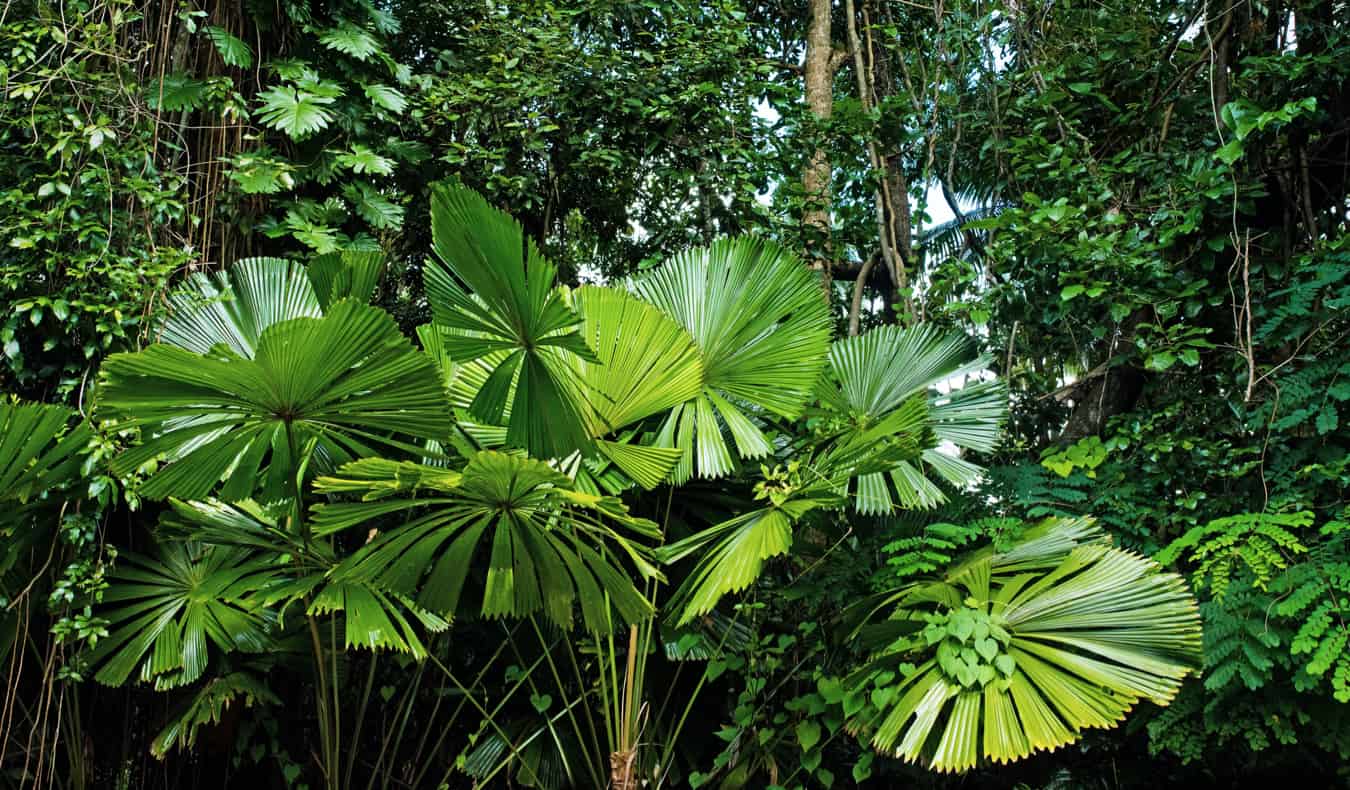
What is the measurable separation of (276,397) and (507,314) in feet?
1.94

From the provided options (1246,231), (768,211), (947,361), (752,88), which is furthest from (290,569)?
(1246,231)

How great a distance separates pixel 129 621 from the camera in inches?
133

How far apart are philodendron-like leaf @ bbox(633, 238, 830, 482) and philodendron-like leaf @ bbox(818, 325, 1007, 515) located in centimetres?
25

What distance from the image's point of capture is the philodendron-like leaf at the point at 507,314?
2.39 metres

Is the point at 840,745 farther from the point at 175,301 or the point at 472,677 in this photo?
the point at 175,301

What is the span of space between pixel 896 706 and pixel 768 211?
2.49 meters

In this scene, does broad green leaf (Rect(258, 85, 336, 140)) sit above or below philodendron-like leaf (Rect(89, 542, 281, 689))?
above

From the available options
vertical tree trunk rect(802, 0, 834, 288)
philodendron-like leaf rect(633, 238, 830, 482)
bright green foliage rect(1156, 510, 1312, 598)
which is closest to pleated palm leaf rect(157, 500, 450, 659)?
philodendron-like leaf rect(633, 238, 830, 482)

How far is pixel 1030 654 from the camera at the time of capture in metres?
2.49

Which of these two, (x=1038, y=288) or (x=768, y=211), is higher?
Result: (x=768, y=211)

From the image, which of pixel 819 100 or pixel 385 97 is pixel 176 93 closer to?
Answer: pixel 385 97

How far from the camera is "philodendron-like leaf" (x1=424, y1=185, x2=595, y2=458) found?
239 centimetres

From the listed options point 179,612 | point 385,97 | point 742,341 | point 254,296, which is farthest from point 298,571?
point 385,97

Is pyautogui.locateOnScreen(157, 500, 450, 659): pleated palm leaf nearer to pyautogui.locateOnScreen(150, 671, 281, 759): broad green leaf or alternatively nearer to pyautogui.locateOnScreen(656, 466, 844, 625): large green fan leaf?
pyautogui.locateOnScreen(150, 671, 281, 759): broad green leaf
